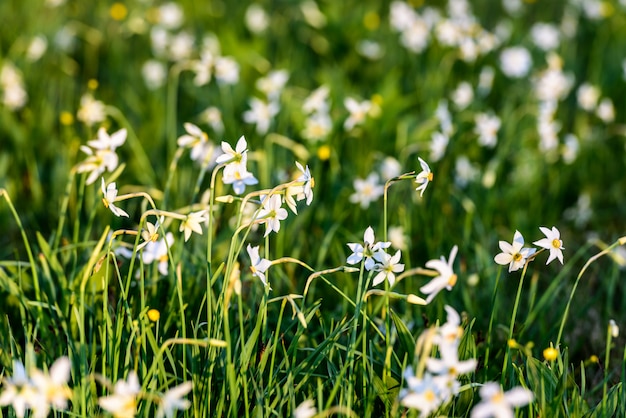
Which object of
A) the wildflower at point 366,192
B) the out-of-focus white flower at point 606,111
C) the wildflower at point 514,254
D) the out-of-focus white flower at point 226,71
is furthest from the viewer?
the out-of-focus white flower at point 606,111

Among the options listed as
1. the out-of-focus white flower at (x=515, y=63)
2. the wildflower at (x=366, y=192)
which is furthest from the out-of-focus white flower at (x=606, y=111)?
the wildflower at (x=366, y=192)

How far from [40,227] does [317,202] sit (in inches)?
37.6

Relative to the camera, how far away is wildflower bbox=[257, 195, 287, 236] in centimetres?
162

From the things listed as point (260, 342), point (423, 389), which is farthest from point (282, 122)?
point (423, 389)

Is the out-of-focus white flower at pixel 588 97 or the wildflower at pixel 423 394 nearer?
the wildflower at pixel 423 394

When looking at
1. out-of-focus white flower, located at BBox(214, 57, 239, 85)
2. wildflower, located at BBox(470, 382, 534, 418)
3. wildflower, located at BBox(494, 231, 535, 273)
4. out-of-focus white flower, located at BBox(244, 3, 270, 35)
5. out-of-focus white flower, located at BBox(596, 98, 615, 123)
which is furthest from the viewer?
out-of-focus white flower, located at BBox(244, 3, 270, 35)

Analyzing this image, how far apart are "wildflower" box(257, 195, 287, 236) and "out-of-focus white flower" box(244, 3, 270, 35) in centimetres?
273

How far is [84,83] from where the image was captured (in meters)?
3.80

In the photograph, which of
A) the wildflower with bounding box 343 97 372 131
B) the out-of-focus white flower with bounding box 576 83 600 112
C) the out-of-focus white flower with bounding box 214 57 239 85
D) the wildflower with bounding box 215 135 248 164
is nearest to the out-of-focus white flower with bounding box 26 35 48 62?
the out-of-focus white flower with bounding box 214 57 239 85

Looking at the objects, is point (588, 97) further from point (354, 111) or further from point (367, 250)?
point (367, 250)

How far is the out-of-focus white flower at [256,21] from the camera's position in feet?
13.9

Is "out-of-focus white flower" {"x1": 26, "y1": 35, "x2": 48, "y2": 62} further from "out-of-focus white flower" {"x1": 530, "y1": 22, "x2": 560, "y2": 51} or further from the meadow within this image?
"out-of-focus white flower" {"x1": 530, "y1": 22, "x2": 560, "y2": 51}

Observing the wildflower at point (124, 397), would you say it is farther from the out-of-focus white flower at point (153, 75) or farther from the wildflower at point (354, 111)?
the out-of-focus white flower at point (153, 75)

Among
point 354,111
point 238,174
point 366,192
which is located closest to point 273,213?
point 238,174
